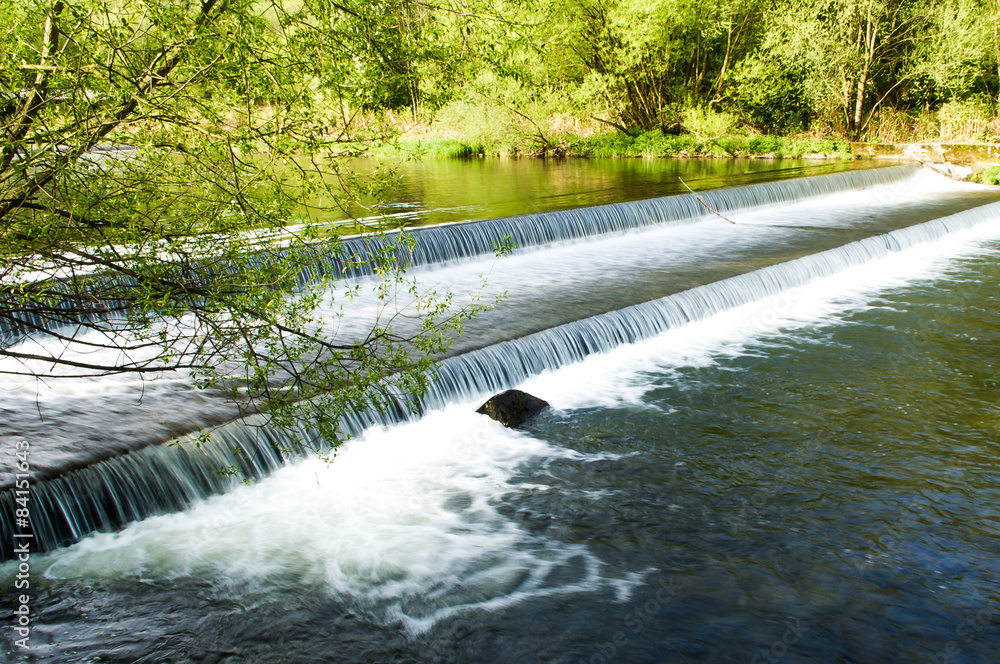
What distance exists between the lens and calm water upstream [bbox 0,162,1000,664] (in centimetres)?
404

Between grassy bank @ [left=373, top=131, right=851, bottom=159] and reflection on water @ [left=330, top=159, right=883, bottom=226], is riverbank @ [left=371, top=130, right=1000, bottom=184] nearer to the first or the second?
grassy bank @ [left=373, top=131, right=851, bottom=159]

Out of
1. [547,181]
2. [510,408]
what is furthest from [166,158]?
[547,181]

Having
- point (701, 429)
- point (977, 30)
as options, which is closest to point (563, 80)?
point (977, 30)

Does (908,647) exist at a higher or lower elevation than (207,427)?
lower

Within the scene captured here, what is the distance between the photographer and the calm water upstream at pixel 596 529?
4.04 metres

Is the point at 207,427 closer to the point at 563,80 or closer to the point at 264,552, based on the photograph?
the point at 264,552

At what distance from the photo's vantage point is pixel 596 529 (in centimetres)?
504

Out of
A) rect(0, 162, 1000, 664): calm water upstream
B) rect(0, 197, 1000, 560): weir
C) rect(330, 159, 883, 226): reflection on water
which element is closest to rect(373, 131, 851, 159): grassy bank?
rect(330, 159, 883, 226): reflection on water

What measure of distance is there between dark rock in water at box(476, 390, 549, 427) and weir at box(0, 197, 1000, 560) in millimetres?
428

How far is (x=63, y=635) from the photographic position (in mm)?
3986

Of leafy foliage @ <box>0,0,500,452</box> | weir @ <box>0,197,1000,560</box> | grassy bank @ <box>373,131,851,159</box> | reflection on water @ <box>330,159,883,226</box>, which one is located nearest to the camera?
leafy foliage @ <box>0,0,500,452</box>

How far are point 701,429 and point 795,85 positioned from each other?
27092 mm

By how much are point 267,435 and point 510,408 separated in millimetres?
2123

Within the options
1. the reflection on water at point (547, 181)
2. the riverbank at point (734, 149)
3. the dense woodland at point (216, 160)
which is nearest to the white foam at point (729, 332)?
the dense woodland at point (216, 160)
